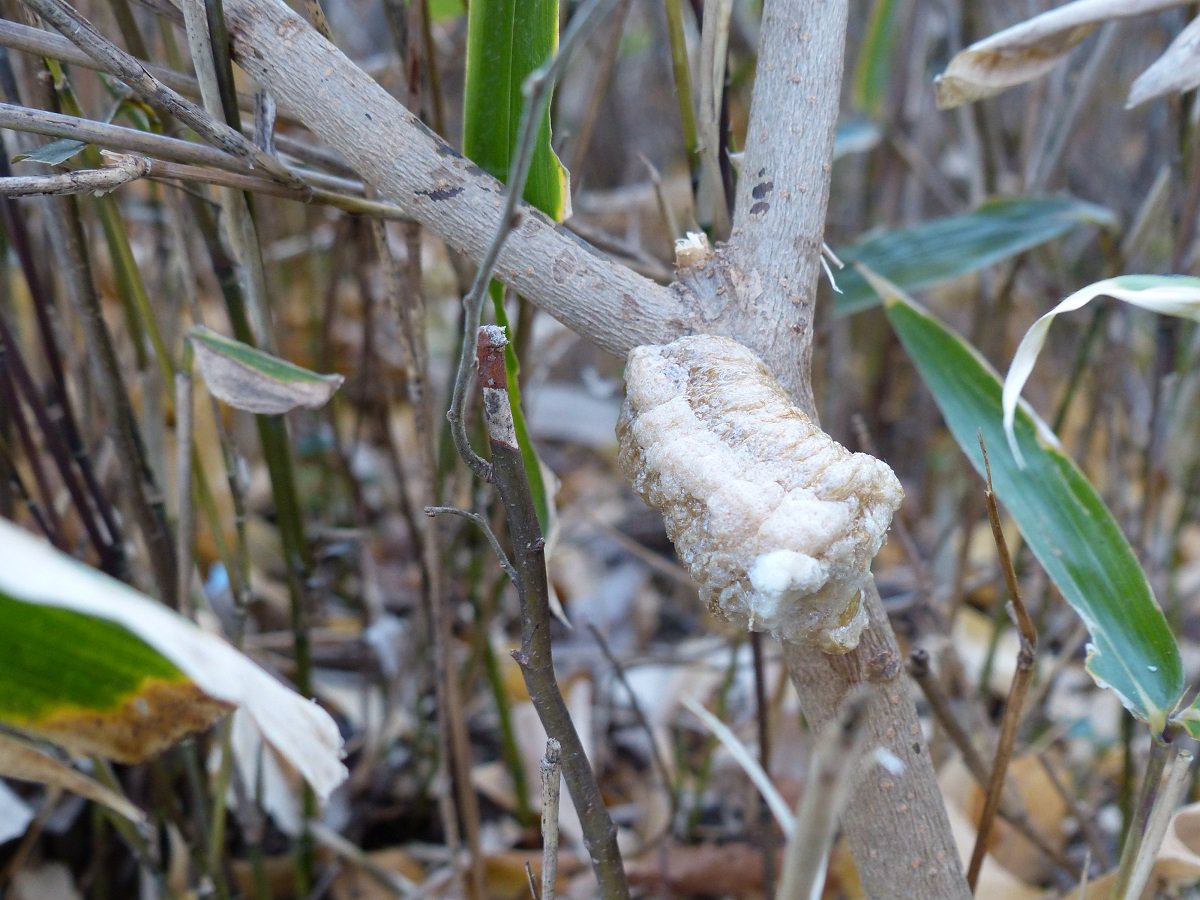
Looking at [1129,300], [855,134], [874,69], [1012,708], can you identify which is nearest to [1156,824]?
[1012,708]

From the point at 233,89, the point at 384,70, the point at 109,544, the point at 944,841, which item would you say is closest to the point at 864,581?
the point at 944,841

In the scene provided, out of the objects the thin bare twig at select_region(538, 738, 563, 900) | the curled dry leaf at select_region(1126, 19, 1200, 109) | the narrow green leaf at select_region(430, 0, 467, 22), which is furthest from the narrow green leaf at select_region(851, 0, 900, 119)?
the thin bare twig at select_region(538, 738, 563, 900)

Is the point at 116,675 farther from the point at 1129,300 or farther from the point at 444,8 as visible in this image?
the point at 444,8

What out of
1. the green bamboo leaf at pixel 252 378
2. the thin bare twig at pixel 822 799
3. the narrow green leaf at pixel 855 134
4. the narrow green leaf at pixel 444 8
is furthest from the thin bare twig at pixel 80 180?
the narrow green leaf at pixel 855 134

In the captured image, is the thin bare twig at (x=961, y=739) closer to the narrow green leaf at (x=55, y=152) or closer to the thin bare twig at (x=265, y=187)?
the thin bare twig at (x=265, y=187)

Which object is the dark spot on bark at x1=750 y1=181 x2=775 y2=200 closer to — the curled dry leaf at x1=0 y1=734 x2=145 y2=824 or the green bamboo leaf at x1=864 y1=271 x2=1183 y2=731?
the green bamboo leaf at x1=864 y1=271 x2=1183 y2=731
